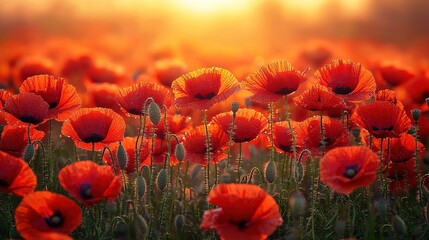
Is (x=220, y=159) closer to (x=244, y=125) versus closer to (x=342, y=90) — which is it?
(x=244, y=125)

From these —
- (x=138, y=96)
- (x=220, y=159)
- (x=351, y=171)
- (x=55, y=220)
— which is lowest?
(x=55, y=220)

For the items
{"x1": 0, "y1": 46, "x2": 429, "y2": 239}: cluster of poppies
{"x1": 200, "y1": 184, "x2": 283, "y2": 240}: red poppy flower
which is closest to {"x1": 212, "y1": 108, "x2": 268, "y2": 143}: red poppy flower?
{"x1": 0, "y1": 46, "x2": 429, "y2": 239}: cluster of poppies

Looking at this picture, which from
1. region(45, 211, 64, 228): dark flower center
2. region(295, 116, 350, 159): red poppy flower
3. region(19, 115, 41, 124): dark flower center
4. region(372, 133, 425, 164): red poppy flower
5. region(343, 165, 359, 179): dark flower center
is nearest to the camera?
region(45, 211, 64, 228): dark flower center

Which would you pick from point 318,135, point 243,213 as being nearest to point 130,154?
point 318,135

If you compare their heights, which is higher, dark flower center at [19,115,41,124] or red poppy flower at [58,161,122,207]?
dark flower center at [19,115,41,124]

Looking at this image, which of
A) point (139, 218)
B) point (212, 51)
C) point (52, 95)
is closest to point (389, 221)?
point (139, 218)

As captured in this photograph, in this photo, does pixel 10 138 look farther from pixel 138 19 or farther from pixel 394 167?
pixel 138 19

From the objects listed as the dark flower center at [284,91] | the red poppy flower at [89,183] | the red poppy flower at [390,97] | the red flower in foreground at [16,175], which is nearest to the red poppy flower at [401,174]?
the red poppy flower at [390,97]

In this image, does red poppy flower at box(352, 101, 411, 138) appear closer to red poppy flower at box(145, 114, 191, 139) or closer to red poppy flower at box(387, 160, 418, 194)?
red poppy flower at box(387, 160, 418, 194)
